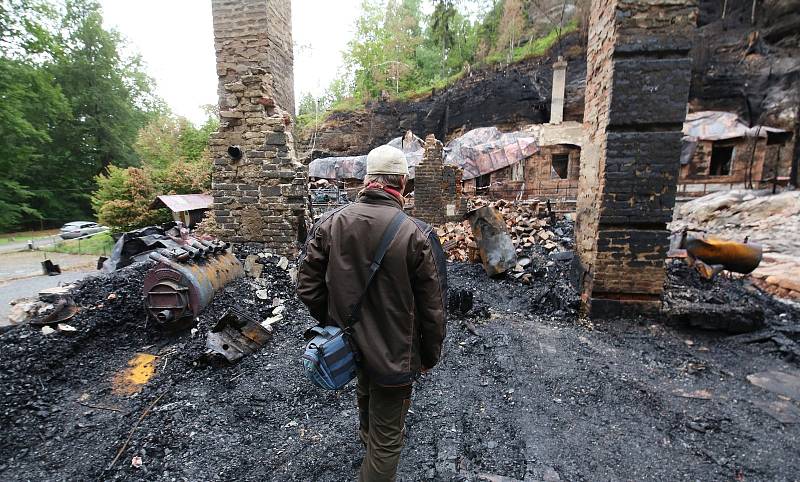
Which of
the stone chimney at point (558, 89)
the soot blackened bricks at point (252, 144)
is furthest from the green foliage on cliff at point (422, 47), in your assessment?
the soot blackened bricks at point (252, 144)

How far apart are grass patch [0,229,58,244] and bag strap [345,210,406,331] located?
23.8m

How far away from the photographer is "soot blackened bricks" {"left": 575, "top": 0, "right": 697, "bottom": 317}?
11.9 feet

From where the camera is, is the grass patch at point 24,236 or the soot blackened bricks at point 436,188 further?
the grass patch at point 24,236

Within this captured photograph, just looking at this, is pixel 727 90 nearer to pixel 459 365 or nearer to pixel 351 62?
pixel 459 365

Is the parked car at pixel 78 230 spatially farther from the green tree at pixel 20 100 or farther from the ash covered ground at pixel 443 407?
the ash covered ground at pixel 443 407

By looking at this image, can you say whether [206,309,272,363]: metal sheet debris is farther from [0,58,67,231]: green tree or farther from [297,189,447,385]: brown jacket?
[0,58,67,231]: green tree

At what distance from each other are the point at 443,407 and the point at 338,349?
153cm

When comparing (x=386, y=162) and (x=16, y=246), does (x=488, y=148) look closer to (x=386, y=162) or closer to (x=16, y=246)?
(x=386, y=162)

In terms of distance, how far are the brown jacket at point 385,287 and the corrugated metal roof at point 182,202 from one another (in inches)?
501

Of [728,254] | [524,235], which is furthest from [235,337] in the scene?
[524,235]

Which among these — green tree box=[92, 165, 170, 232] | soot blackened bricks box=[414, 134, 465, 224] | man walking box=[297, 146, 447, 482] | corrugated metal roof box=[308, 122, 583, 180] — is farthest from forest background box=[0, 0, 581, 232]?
man walking box=[297, 146, 447, 482]

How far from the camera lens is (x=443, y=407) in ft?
9.01

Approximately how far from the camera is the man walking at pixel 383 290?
169 centimetres

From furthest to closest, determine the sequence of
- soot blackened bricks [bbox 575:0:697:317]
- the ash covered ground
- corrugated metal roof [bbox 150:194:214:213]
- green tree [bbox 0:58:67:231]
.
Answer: green tree [bbox 0:58:67:231] < corrugated metal roof [bbox 150:194:214:213] < soot blackened bricks [bbox 575:0:697:317] < the ash covered ground
